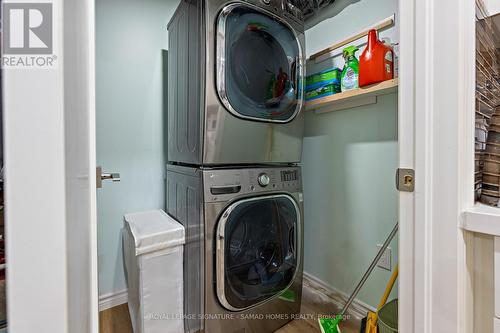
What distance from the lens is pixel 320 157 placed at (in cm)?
187

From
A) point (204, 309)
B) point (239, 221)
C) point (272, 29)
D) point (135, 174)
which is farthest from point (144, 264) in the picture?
point (272, 29)

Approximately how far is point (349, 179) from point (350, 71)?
0.67 m

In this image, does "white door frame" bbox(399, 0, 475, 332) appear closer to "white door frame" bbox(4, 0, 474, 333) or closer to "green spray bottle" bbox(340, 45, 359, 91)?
"white door frame" bbox(4, 0, 474, 333)

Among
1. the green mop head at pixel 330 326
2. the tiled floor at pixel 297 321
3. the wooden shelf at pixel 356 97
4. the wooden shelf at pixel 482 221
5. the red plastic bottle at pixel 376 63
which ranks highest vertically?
the red plastic bottle at pixel 376 63

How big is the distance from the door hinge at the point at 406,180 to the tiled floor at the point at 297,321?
1.14m

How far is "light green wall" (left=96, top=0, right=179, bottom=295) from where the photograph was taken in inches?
64.5

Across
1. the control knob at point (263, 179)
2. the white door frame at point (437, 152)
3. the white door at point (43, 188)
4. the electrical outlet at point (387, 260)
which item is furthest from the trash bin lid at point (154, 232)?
the electrical outlet at point (387, 260)

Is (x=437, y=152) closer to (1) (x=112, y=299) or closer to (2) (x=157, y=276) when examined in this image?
(2) (x=157, y=276)

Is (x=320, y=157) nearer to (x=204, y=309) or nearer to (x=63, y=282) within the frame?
(x=204, y=309)

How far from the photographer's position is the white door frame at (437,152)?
0.68m

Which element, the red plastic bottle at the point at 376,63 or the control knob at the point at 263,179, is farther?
the control knob at the point at 263,179

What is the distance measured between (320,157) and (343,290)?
3.02 feet

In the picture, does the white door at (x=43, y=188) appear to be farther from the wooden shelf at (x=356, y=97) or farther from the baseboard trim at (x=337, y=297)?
the baseboard trim at (x=337, y=297)

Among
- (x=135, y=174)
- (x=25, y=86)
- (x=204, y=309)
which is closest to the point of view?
(x=25, y=86)
